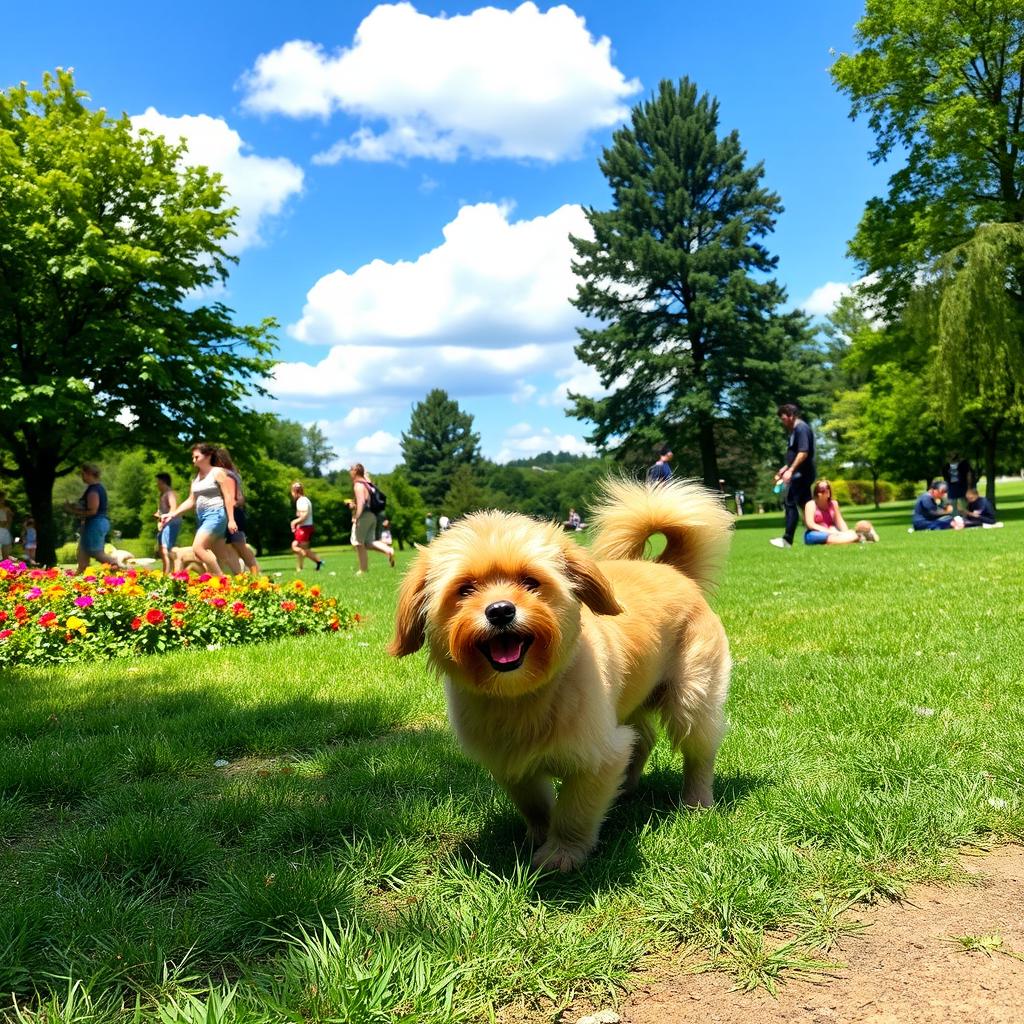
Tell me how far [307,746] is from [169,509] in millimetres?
11818

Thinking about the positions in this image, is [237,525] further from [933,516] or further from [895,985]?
[933,516]

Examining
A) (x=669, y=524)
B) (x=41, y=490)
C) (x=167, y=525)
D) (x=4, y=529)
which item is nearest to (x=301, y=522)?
(x=167, y=525)

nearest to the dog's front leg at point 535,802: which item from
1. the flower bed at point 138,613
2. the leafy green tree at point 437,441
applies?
the flower bed at point 138,613

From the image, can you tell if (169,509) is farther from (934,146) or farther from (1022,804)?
(934,146)

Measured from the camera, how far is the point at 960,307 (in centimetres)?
2398

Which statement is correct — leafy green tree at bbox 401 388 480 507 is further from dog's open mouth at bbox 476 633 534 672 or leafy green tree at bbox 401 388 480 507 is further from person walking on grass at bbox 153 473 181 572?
dog's open mouth at bbox 476 633 534 672

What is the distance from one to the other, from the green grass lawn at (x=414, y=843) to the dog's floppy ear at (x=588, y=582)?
3.16ft

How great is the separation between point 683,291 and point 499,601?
41810 millimetres

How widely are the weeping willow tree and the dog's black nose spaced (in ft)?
87.0

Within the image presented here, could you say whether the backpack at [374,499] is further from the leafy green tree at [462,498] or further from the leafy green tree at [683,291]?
the leafy green tree at [462,498]

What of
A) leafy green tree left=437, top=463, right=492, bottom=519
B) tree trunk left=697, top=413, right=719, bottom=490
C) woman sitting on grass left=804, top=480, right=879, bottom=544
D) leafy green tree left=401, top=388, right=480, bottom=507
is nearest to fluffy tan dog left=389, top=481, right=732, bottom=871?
woman sitting on grass left=804, top=480, right=879, bottom=544

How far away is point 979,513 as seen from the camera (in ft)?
73.4

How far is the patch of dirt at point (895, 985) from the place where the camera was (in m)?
1.98

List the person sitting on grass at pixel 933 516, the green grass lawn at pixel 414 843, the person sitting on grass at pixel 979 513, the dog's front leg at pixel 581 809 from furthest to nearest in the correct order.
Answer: the person sitting on grass at pixel 979 513 < the person sitting on grass at pixel 933 516 < the dog's front leg at pixel 581 809 < the green grass lawn at pixel 414 843
